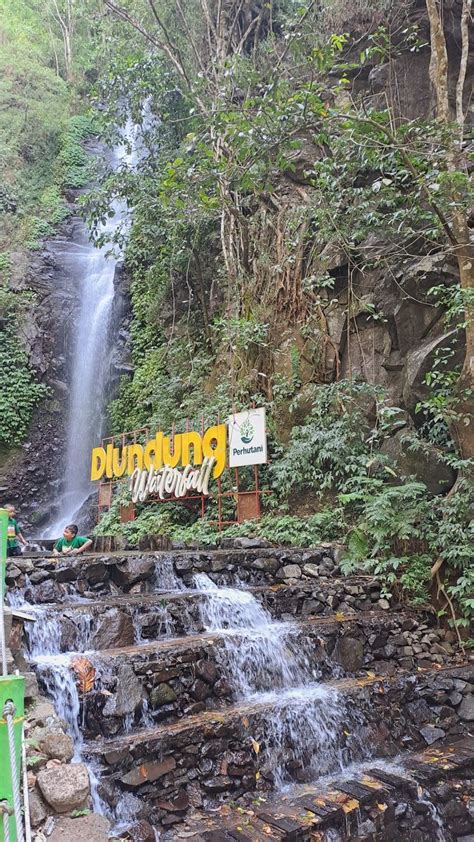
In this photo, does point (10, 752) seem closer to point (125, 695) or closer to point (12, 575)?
point (125, 695)

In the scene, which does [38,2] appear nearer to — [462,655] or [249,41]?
[249,41]

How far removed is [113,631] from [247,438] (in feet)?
15.8

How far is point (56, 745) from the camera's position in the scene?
12.8 feet

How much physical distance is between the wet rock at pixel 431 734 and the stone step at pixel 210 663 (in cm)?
68

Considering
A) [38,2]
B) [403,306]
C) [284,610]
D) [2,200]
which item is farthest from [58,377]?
[38,2]

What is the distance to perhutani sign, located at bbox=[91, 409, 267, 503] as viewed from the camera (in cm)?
973

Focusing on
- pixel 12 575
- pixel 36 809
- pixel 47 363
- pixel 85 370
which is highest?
pixel 47 363

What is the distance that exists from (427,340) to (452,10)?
6863mm

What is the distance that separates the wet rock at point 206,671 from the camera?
17.1ft

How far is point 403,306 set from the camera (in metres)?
9.77

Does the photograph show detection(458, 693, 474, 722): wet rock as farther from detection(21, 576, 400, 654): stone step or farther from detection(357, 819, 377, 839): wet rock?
detection(357, 819, 377, 839): wet rock

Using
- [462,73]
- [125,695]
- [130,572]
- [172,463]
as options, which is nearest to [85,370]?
[172,463]

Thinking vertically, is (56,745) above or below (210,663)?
below

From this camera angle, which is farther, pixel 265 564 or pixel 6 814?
pixel 265 564
